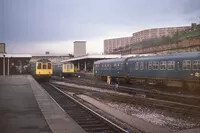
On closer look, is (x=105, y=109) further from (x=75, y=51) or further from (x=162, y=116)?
(x=75, y=51)

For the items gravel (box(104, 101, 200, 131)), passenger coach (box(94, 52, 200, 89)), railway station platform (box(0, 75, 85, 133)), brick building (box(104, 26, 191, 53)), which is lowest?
gravel (box(104, 101, 200, 131))

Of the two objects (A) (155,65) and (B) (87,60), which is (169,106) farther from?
(B) (87,60)

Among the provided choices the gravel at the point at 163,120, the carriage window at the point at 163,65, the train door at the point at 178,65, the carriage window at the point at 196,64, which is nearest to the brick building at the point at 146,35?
the carriage window at the point at 163,65

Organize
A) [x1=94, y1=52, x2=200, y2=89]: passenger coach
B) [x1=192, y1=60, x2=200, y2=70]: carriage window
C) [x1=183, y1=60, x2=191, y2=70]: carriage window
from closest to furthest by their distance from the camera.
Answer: [x1=192, y1=60, x2=200, y2=70]: carriage window → [x1=94, y1=52, x2=200, y2=89]: passenger coach → [x1=183, y1=60, x2=191, y2=70]: carriage window

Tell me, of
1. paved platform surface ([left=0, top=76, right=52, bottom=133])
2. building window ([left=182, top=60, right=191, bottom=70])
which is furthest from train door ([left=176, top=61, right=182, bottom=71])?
paved platform surface ([left=0, top=76, right=52, bottom=133])

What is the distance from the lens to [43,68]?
42625mm

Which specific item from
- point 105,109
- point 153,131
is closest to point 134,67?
point 105,109

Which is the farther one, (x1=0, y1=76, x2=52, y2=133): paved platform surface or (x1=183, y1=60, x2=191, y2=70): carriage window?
(x1=183, y1=60, x2=191, y2=70): carriage window

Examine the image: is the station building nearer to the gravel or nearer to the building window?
the building window

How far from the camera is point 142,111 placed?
14.8 metres

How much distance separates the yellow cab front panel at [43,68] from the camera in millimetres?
42312

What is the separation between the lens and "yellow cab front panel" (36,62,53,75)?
139ft

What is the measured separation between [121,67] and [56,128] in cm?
2410

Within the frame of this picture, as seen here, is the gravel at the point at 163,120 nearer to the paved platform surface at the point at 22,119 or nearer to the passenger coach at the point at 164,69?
the paved platform surface at the point at 22,119
